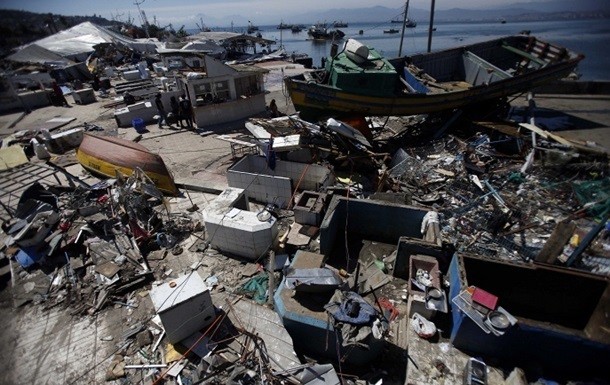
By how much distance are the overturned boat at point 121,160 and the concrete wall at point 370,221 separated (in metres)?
6.78

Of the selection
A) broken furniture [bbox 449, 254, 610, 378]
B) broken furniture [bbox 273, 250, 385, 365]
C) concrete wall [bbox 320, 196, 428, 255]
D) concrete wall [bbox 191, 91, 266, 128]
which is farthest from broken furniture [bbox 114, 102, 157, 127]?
broken furniture [bbox 449, 254, 610, 378]

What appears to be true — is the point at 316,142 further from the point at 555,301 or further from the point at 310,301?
the point at 555,301

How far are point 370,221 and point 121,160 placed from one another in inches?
396

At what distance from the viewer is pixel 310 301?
18.4 ft

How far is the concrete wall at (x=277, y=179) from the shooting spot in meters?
9.87

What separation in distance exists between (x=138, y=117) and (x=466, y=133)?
19.8m

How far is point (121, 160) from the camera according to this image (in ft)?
37.3

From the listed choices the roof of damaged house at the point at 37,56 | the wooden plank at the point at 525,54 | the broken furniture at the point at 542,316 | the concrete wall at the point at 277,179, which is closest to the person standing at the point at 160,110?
the concrete wall at the point at 277,179

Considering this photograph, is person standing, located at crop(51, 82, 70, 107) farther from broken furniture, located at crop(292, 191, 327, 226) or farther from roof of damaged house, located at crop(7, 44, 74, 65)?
broken furniture, located at crop(292, 191, 327, 226)

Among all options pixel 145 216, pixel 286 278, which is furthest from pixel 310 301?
pixel 145 216

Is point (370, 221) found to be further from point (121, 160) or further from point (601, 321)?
point (121, 160)

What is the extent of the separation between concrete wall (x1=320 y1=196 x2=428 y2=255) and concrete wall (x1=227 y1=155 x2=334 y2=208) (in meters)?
1.81

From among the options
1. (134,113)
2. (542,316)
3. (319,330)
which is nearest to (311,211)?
(319,330)

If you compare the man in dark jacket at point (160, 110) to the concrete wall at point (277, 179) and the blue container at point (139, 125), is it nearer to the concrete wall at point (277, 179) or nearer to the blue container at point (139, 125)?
the blue container at point (139, 125)
